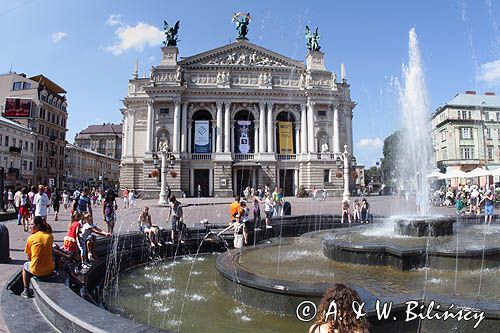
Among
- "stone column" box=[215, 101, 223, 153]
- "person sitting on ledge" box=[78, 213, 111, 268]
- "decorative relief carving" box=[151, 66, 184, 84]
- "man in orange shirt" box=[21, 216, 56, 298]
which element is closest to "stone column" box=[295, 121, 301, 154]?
"stone column" box=[215, 101, 223, 153]

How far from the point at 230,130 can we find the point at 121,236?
42.3 m

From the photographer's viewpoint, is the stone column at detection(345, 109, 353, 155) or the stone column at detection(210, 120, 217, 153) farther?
the stone column at detection(345, 109, 353, 155)

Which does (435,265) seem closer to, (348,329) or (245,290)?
(245,290)

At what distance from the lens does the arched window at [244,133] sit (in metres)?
53.4

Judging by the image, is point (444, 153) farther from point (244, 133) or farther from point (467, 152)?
point (244, 133)

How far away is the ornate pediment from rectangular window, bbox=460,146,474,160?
31.8 metres

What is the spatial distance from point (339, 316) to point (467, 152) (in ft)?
218

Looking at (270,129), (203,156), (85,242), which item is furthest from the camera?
(270,129)

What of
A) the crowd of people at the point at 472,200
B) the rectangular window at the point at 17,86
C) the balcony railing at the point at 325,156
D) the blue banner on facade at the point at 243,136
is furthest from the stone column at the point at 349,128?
the rectangular window at the point at 17,86

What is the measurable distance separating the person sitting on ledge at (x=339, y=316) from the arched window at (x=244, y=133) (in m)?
50.4

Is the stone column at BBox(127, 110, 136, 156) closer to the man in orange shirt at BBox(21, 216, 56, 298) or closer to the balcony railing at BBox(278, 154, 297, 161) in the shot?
the balcony railing at BBox(278, 154, 297, 161)

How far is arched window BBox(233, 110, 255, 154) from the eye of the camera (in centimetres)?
5344

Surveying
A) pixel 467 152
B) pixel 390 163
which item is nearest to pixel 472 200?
pixel 467 152

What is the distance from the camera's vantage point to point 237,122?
177 feet
